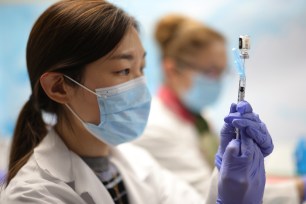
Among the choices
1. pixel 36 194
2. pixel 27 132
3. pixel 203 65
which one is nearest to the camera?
pixel 36 194

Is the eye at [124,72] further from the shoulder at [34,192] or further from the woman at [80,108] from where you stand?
the shoulder at [34,192]

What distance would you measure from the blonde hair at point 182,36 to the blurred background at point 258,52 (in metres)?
0.15

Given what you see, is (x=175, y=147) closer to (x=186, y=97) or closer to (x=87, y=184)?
(x=186, y=97)

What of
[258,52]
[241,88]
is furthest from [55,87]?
[258,52]

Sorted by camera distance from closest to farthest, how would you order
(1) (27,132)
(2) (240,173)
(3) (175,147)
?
(2) (240,173), (1) (27,132), (3) (175,147)

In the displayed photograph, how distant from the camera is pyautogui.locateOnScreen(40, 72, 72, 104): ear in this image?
1147mm

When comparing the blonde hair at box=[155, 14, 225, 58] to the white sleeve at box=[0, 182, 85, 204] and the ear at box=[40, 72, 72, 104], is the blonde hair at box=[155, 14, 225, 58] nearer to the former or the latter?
the ear at box=[40, 72, 72, 104]

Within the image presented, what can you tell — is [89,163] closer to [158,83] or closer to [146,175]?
[146,175]

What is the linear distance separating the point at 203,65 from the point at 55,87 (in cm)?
106

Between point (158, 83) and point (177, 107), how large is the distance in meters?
0.44

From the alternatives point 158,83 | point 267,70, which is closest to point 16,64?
point 158,83

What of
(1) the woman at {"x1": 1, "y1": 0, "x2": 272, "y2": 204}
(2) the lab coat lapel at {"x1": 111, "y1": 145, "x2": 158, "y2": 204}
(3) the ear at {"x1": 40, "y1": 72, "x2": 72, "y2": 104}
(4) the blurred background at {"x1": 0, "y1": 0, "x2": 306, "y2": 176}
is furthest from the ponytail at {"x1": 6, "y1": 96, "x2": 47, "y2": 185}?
(4) the blurred background at {"x1": 0, "y1": 0, "x2": 306, "y2": 176}

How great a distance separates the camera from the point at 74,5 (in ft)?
3.71

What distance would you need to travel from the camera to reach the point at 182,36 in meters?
2.13
